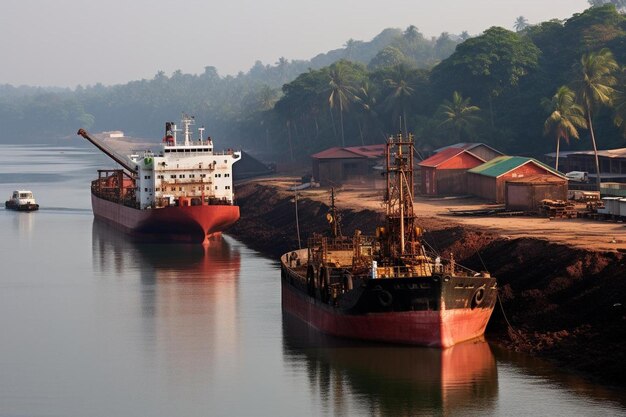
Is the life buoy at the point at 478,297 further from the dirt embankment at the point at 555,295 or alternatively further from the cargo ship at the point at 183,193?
the cargo ship at the point at 183,193

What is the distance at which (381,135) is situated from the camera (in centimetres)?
16325

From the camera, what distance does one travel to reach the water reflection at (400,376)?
4669 centimetres

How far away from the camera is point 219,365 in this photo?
53125 millimetres

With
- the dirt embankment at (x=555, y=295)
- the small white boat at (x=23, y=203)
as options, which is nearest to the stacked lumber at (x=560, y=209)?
the dirt embankment at (x=555, y=295)

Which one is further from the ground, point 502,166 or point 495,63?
point 495,63

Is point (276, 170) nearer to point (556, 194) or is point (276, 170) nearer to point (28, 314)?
point (556, 194)

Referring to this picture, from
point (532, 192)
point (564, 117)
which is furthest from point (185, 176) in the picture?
point (564, 117)

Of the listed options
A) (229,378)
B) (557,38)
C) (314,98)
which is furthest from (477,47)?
(229,378)

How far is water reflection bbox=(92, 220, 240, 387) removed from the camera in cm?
5572

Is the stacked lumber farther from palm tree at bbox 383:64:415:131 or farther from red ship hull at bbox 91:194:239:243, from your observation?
palm tree at bbox 383:64:415:131

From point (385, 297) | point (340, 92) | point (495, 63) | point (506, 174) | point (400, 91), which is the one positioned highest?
point (495, 63)

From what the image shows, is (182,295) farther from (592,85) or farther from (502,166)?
(592,85)

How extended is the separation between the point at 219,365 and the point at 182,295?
19379 mm

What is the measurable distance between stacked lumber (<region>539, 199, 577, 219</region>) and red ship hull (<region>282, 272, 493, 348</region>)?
2487 cm
